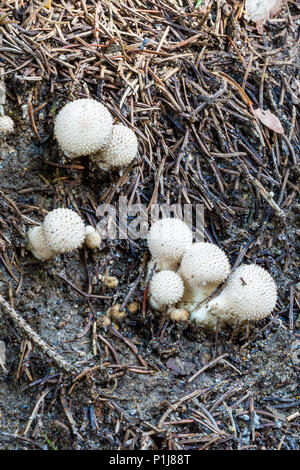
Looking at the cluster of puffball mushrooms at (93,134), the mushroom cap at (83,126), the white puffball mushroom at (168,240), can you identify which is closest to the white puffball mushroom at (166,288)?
the white puffball mushroom at (168,240)

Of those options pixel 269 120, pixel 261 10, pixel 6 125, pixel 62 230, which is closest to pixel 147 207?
pixel 62 230

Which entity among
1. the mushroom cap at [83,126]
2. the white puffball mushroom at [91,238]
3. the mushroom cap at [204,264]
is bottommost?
the mushroom cap at [204,264]

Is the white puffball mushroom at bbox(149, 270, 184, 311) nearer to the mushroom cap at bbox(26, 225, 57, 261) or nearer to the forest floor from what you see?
the forest floor

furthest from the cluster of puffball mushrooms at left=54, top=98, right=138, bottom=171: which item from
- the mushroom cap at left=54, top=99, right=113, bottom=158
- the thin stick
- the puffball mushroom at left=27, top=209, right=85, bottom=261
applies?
the thin stick

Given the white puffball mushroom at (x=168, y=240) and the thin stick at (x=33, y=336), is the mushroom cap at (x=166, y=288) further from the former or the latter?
the thin stick at (x=33, y=336)

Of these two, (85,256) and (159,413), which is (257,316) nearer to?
(159,413)

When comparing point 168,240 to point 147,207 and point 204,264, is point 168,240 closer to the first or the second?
point 204,264
